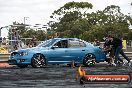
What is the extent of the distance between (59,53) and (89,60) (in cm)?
151

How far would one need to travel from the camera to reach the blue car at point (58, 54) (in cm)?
2152

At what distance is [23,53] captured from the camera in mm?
21453

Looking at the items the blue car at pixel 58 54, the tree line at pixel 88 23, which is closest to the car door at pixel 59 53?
the blue car at pixel 58 54

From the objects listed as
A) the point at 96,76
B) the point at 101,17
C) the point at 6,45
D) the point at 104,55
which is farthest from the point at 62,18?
the point at 96,76

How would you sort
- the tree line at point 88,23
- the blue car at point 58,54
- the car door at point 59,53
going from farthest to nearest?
the tree line at point 88,23 < the car door at point 59,53 < the blue car at point 58,54

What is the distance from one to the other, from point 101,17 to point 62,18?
8187 millimetres

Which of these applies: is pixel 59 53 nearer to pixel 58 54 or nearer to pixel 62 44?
pixel 58 54

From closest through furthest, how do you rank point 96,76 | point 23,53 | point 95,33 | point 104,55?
point 96,76, point 23,53, point 104,55, point 95,33

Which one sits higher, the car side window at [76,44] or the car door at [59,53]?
the car side window at [76,44]

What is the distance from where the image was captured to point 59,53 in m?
22.4

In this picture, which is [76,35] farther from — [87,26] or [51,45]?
[51,45]

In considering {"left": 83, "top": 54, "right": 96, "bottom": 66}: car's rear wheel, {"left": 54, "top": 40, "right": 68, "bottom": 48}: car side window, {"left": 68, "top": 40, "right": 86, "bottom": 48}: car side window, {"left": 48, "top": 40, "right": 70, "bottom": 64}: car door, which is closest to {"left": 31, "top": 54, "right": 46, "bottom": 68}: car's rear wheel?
{"left": 48, "top": 40, "right": 70, "bottom": 64}: car door

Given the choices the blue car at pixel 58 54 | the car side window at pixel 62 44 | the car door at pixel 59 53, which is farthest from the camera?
the car side window at pixel 62 44

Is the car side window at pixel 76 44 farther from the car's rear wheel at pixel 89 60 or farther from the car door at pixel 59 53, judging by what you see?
the car's rear wheel at pixel 89 60
